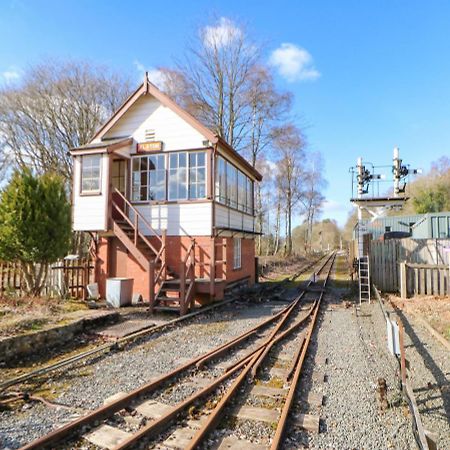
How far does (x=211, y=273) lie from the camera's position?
468 inches

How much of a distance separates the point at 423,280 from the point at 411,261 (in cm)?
116

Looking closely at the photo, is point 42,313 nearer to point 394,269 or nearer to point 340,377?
point 340,377

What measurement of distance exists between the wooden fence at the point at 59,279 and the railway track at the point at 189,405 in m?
8.02

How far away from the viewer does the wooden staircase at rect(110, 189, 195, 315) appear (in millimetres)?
10719

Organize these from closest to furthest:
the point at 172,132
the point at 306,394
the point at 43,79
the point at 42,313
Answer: the point at 306,394
the point at 42,313
the point at 172,132
the point at 43,79

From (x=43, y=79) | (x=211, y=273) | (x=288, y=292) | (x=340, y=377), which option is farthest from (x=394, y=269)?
(x=43, y=79)

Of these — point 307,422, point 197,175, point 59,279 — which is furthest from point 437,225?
point 307,422

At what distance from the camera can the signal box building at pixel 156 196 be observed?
42.4ft

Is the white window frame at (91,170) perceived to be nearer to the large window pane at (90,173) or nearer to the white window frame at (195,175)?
the large window pane at (90,173)

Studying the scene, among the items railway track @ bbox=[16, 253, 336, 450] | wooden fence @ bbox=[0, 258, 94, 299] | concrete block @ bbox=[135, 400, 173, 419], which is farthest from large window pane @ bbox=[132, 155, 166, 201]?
concrete block @ bbox=[135, 400, 173, 419]

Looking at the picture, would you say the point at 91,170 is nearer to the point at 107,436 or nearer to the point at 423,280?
the point at 107,436

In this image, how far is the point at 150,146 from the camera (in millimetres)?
13930

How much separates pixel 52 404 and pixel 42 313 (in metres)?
5.22

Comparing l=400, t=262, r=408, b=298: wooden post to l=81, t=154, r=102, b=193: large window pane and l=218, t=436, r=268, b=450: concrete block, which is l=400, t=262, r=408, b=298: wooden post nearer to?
l=218, t=436, r=268, b=450: concrete block
